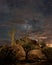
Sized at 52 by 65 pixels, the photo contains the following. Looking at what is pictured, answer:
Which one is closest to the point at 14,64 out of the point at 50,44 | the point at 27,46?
the point at 27,46

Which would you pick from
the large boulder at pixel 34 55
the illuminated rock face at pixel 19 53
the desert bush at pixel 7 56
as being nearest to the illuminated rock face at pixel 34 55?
the large boulder at pixel 34 55

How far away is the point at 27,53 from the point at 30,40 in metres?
5.60

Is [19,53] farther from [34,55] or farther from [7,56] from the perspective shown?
[7,56]

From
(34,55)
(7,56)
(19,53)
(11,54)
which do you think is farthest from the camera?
(34,55)

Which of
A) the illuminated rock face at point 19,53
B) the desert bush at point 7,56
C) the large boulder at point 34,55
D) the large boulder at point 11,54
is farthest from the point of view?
the large boulder at point 34,55

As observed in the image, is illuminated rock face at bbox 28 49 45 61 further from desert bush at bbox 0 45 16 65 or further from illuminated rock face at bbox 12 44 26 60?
desert bush at bbox 0 45 16 65

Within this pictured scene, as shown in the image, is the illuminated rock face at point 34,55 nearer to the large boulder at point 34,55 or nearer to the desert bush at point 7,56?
the large boulder at point 34,55

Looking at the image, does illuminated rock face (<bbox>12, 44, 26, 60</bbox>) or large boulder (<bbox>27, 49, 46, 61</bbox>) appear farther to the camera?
large boulder (<bbox>27, 49, 46, 61</bbox>)

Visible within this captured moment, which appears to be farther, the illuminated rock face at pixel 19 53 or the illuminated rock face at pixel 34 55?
the illuminated rock face at pixel 34 55

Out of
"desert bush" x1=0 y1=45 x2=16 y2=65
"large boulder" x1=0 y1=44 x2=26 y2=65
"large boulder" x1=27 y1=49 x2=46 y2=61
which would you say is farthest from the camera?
"large boulder" x1=27 y1=49 x2=46 y2=61

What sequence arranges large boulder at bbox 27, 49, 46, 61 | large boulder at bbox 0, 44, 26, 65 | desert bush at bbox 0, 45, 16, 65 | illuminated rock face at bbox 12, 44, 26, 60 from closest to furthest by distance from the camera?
desert bush at bbox 0, 45, 16, 65 → large boulder at bbox 0, 44, 26, 65 → illuminated rock face at bbox 12, 44, 26, 60 → large boulder at bbox 27, 49, 46, 61

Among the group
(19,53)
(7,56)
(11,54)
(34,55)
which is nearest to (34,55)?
(34,55)

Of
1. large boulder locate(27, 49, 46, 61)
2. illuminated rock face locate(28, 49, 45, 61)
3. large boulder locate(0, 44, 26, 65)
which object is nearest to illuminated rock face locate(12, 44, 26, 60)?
large boulder locate(0, 44, 26, 65)

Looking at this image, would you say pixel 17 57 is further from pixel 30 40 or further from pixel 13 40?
pixel 30 40
